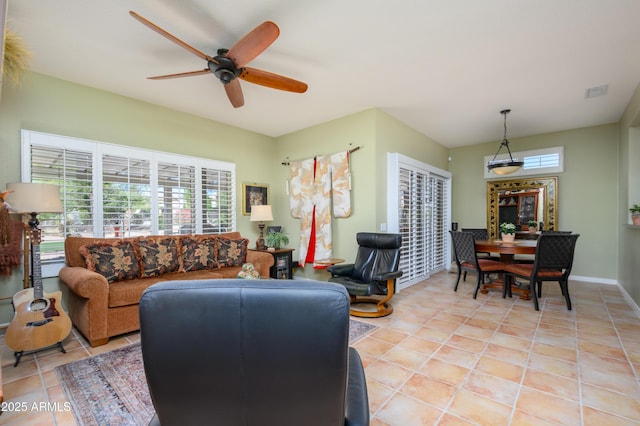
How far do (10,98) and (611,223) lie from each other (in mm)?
8571

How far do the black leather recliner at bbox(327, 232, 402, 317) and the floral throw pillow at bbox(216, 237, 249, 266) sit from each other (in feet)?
4.21

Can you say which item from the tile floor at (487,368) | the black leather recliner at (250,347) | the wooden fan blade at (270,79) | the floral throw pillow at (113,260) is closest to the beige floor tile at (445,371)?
the tile floor at (487,368)

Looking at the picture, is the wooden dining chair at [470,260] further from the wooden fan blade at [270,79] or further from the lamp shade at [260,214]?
the wooden fan blade at [270,79]

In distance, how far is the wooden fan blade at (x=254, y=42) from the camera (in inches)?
74.2

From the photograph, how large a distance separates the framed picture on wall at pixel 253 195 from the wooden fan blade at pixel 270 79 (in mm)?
2577

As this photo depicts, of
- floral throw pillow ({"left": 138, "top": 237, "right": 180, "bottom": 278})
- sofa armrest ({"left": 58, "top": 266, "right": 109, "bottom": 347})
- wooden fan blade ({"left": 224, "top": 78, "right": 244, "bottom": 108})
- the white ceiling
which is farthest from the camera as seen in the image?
floral throw pillow ({"left": 138, "top": 237, "right": 180, "bottom": 278})

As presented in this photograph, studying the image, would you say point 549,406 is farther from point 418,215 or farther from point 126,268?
point 126,268

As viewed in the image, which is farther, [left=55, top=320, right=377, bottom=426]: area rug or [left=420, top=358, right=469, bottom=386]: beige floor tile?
[left=420, top=358, right=469, bottom=386]: beige floor tile

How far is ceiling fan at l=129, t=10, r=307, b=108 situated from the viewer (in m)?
1.96

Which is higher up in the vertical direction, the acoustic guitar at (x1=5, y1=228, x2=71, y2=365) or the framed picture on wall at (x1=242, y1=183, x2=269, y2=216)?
the framed picture on wall at (x1=242, y1=183, x2=269, y2=216)

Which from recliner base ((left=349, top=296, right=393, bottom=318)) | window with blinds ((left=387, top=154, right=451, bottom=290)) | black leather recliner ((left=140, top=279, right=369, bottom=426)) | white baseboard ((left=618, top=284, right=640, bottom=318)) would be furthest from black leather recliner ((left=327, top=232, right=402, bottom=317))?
white baseboard ((left=618, top=284, right=640, bottom=318))

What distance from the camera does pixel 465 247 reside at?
14.0 ft

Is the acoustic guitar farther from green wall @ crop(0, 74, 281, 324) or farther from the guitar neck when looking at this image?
green wall @ crop(0, 74, 281, 324)

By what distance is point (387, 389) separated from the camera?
1.96m
